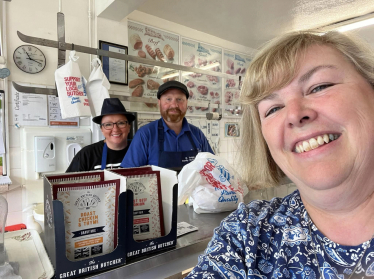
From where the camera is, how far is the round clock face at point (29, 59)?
8.50ft

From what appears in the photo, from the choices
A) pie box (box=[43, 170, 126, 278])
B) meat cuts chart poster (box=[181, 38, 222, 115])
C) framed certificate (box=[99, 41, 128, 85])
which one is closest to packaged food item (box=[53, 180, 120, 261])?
pie box (box=[43, 170, 126, 278])

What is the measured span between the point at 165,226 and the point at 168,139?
65.0 inches

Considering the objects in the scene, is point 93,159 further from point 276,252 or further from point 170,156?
point 276,252

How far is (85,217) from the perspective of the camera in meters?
0.84

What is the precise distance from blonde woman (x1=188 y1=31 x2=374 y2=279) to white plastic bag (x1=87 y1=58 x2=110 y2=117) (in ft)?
6.94

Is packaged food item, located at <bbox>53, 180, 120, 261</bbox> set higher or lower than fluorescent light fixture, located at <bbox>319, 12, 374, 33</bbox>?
lower

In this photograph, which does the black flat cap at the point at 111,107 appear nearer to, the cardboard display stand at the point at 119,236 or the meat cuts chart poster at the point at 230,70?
the cardboard display stand at the point at 119,236

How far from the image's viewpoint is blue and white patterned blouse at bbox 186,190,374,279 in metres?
0.74

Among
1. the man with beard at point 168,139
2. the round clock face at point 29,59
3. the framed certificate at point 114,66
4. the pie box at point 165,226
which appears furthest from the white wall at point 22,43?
the pie box at point 165,226

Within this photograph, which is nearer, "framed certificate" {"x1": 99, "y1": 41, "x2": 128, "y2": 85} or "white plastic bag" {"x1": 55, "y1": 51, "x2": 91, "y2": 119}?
"white plastic bag" {"x1": 55, "y1": 51, "x2": 91, "y2": 119}

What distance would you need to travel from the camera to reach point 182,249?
104 cm

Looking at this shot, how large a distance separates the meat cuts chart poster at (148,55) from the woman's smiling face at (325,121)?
9.93 ft

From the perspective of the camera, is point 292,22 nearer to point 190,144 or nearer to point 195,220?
point 190,144

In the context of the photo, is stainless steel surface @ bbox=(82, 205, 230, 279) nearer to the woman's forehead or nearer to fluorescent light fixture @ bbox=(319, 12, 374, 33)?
the woman's forehead
